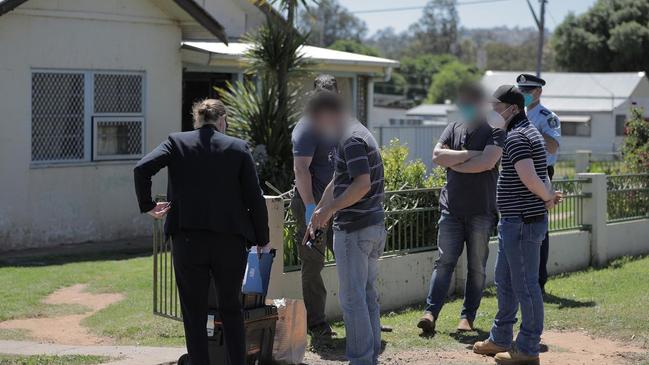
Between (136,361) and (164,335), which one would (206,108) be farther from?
(164,335)

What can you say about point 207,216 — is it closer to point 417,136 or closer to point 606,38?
point 417,136

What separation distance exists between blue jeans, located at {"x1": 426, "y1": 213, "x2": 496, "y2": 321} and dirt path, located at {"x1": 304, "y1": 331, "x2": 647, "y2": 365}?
545mm

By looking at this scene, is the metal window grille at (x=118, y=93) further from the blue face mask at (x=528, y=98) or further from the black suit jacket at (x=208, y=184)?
the black suit jacket at (x=208, y=184)

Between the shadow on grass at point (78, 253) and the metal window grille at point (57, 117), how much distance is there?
1229 mm

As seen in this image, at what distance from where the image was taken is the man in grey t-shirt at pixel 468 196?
24.1 ft

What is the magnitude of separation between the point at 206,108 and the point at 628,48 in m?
45.2

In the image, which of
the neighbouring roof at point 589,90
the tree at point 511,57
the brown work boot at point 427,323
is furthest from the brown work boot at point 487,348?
→ the tree at point 511,57

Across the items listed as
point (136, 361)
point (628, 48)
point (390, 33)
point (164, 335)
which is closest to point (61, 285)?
point (164, 335)

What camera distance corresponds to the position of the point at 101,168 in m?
13.2

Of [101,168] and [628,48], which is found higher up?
[628,48]

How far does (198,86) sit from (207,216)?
1086 cm

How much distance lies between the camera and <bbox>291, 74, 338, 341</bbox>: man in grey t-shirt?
7.04m

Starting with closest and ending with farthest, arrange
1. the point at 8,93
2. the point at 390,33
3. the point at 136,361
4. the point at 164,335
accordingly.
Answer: the point at 136,361
the point at 164,335
the point at 8,93
the point at 390,33

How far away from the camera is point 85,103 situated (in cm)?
1302
